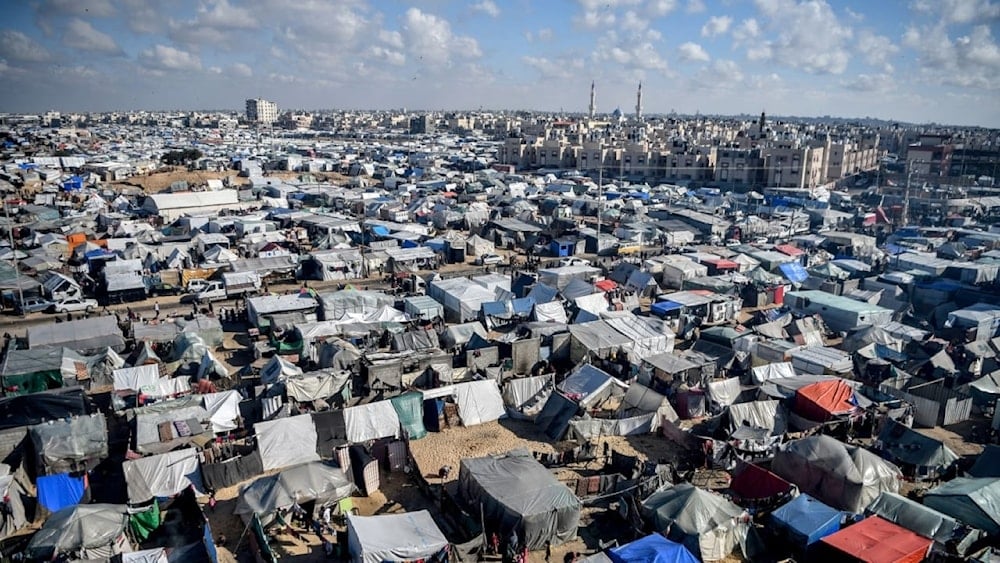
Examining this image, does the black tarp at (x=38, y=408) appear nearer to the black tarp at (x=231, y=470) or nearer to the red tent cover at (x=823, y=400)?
the black tarp at (x=231, y=470)

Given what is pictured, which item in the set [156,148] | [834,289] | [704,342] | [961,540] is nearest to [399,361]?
[704,342]

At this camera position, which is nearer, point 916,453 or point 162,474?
point 162,474

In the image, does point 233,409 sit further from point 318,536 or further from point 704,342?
point 704,342

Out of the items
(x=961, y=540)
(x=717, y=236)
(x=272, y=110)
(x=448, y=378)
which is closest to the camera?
(x=961, y=540)

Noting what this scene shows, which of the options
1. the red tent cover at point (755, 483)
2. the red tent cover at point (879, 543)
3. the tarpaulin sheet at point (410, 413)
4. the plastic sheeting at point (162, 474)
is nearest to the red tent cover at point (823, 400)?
the red tent cover at point (755, 483)

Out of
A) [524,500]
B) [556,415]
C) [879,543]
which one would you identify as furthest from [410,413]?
[879,543]

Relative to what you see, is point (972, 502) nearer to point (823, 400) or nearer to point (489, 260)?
point (823, 400)
